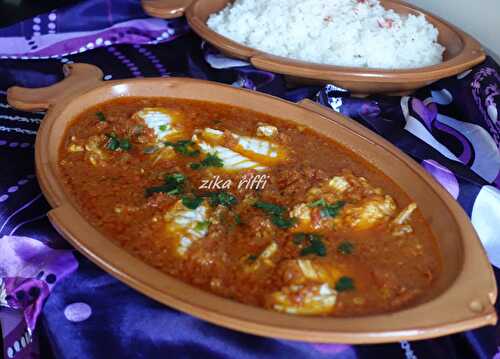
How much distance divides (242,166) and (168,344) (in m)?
0.59

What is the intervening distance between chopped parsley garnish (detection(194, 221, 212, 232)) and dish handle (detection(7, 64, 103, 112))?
729 millimetres

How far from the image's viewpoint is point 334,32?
8.36 ft

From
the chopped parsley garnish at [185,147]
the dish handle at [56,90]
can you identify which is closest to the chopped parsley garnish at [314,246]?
the chopped parsley garnish at [185,147]

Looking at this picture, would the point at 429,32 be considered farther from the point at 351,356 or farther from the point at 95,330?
the point at 95,330

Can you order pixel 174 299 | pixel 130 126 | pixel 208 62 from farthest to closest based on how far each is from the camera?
1. pixel 208 62
2. pixel 130 126
3. pixel 174 299

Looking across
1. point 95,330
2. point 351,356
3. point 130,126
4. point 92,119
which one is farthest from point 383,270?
point 92,119

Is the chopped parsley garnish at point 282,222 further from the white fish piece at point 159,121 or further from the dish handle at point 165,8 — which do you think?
the dish handle at point 165,8

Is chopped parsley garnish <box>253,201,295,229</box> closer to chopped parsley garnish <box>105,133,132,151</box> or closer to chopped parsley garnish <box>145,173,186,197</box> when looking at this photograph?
chopped parsley garnish <box>145,173,186,197</box>

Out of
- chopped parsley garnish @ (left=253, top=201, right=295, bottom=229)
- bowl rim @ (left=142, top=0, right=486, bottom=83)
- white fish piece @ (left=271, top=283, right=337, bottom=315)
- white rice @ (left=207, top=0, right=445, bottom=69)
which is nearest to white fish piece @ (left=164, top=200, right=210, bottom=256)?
chopped parsley garnish @ (left=253, top=201, right=295, bottom=229)

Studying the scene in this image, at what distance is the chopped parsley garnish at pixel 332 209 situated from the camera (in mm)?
1535

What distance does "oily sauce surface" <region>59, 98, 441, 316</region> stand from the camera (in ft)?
4.42

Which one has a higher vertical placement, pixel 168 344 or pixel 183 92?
pixel 183 92

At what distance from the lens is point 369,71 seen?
6.91ft

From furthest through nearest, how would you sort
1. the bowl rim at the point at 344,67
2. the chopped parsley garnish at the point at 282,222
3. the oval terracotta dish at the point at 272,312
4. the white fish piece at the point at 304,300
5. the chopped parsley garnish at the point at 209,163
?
the bowl rim at the point at 344,67, the chopped parsley garnish at the point at 209,163, the chopped parsley garnish at the point at 282,222, the white fish piece at the point at 304,300, the oval terracotta dish at the point at 272,312
